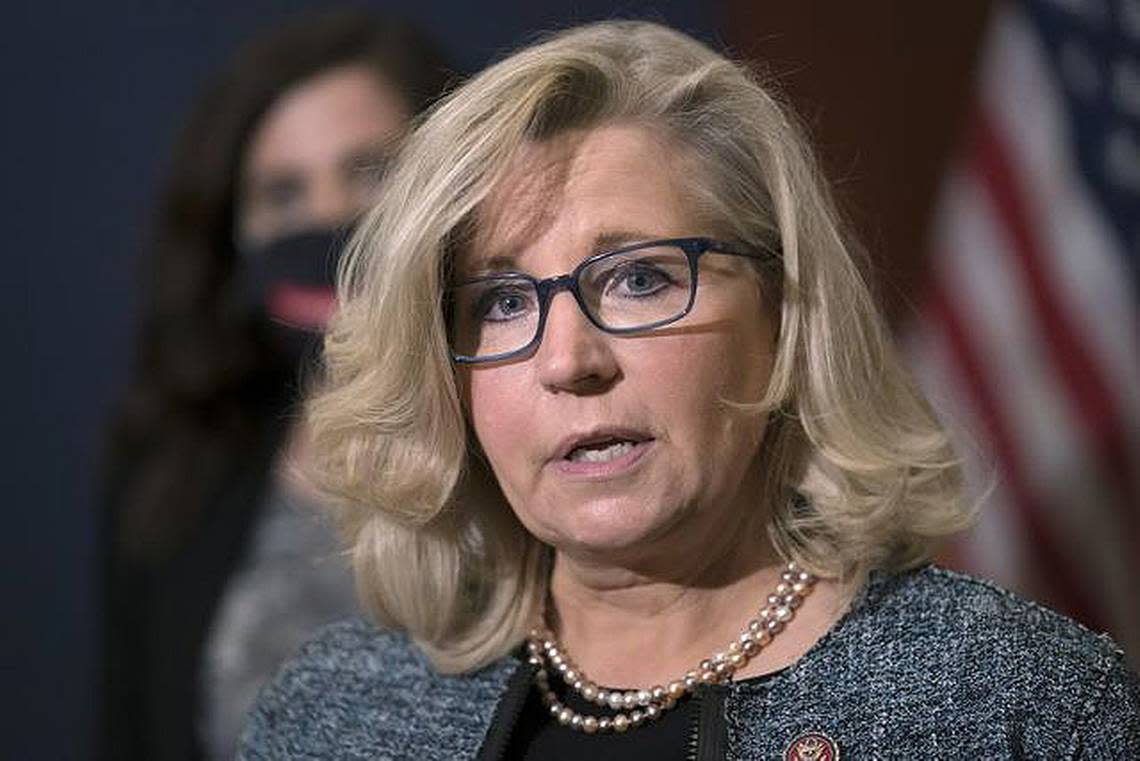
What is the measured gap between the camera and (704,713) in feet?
6.10

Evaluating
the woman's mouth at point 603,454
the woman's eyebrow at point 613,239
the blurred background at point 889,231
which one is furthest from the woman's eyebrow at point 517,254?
the blurred background at point 889,231

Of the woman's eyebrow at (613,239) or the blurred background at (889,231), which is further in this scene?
the blurred background at (889,231)

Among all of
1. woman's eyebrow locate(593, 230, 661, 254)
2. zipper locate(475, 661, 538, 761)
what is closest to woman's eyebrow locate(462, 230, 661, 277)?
woman's eyebrow locate(593, 230, 661, 254)

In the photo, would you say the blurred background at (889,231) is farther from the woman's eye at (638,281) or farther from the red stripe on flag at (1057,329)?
the woman's eye at (638,281)

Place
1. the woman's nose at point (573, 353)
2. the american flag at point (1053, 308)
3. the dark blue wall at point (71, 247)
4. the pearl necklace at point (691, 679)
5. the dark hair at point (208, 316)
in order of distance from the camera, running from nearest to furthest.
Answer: the woman's nose at point (573, 353) < the pearl necklace at point (691, 679) < the american flag at point (1053, 308) < the dark hair at point (208, 316) < the dark blue wall at point (71, 247)

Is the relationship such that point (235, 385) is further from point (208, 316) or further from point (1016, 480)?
point (1016, 480)

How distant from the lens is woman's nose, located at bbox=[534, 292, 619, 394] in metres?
1.77

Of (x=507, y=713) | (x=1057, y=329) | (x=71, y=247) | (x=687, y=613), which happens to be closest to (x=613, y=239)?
(x=687, y=613)

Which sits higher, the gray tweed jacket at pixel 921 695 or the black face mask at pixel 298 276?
the black face mask at pixel 298 276

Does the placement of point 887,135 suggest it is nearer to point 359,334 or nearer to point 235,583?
point 235,583

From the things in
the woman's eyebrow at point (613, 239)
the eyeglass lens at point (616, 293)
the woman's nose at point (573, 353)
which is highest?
the woman's eyebrow at point (613, 239)

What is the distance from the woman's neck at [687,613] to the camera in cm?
192

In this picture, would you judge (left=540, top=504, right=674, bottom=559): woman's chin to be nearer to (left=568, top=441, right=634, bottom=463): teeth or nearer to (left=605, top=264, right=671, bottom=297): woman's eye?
(left=568, top=441, right=634, bottom=463): teeth

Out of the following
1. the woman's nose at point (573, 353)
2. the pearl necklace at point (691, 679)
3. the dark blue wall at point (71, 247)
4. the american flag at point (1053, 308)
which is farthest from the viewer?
the dark blue wall at point (71, 247)
